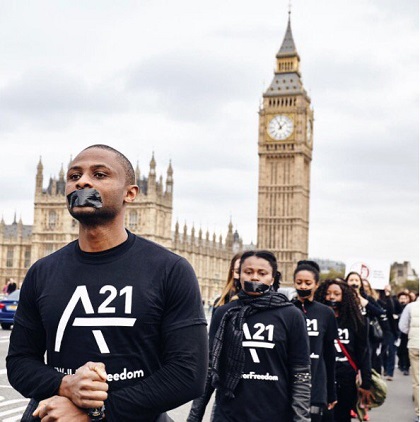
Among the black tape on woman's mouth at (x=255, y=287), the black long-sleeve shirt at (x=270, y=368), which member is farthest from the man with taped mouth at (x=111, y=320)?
the black tape on woman's mouth at (x=255, y=287)

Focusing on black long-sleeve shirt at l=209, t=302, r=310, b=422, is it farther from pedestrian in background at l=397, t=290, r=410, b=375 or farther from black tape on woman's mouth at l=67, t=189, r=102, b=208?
pedestrian in background at l=397, t=290, r=410, b=375

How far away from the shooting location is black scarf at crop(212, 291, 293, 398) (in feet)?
12.2

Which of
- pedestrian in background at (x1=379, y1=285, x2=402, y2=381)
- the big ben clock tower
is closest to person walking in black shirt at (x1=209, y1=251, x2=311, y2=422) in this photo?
pedestrian in background at (x1=379, y1=285, x2=402, y2=381)

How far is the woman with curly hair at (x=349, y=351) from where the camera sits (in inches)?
214

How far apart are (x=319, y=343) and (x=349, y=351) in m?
0.90

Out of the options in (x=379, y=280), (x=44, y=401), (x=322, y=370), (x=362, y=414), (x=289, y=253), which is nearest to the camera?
(x=44, y=401)

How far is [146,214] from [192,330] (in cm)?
5432

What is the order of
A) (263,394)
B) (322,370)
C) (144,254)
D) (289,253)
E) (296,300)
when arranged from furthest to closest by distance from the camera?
(289,253) → (296,300) → (322,370) → (263,394) → (144,254)

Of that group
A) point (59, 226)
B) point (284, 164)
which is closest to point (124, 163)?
point (59, 226)

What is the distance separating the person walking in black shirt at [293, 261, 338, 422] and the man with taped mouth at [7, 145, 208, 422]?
2.57 metres

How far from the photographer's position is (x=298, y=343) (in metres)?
3.75

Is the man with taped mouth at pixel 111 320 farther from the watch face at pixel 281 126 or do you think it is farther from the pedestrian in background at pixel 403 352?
the watch face at pixel 281 126

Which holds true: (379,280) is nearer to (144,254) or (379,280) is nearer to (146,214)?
(144,254)

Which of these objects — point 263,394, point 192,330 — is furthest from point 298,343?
point 192,330
